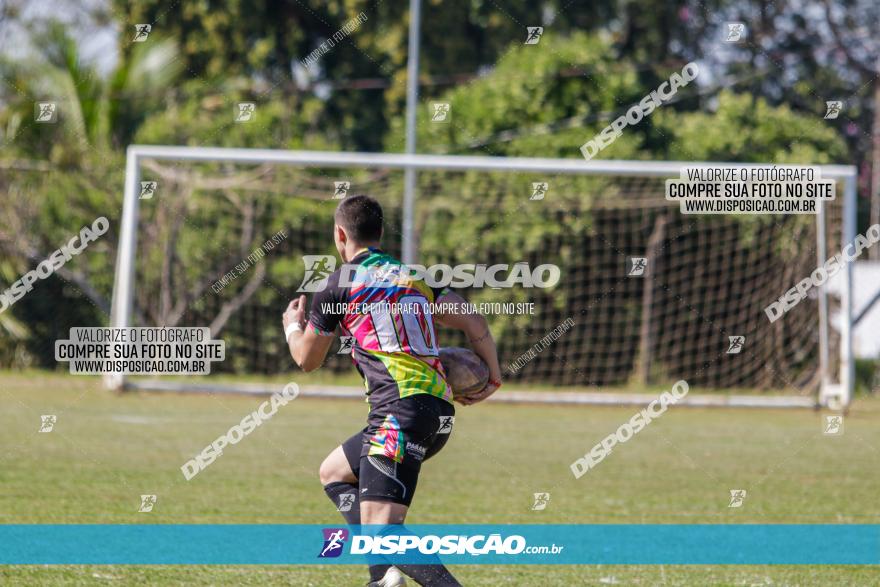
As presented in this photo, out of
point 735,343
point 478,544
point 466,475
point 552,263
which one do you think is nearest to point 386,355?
point 478,544

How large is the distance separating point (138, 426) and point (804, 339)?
33.5ft

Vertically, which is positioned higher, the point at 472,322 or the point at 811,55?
the point at 811,55

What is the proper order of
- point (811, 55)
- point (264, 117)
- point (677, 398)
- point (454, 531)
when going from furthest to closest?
point (811, 55) < point (264, 117) < point (677, 398) < point (454, 531)

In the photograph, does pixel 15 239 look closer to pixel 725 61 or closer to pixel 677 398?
pixel 677 398

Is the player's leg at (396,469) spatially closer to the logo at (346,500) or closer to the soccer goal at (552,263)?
the logo at (346,500)

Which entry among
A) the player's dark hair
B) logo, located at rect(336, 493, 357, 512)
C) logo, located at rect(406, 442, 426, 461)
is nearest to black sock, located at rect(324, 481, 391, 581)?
logo, located at rect(336, 493, 357, 512)

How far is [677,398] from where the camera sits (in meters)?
17.7

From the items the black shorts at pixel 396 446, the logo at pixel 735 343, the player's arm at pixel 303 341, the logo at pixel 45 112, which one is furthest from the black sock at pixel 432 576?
the logo at pixel 45 112

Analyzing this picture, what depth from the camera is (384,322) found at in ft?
17.0

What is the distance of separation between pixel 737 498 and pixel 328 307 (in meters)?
5.45

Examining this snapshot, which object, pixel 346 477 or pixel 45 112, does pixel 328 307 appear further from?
pixel 45 112

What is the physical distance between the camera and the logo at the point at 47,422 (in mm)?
12927

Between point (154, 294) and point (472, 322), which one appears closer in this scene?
point (472, 322)

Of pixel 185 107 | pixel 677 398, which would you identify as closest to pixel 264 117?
pixel 185 107
